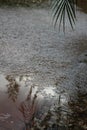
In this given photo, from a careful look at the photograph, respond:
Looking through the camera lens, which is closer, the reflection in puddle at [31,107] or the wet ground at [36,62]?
the reflection in puddle at [31,107]

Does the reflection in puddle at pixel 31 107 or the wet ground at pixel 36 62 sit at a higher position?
the reflection in puddle at pixel 31 107

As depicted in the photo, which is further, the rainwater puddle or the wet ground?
the wet ground

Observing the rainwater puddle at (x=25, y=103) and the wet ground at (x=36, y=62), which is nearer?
the rainwater puddle at (x=25, y=103)

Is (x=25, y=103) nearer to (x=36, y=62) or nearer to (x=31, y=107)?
(x=31, y=107)

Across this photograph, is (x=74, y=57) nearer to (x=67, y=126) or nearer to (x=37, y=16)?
(x=67, y=126)

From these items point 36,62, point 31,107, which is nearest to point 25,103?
point 31,107

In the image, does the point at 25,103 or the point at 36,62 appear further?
the point at 36,62

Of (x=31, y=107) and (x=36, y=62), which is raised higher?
(x=31, y=107)
